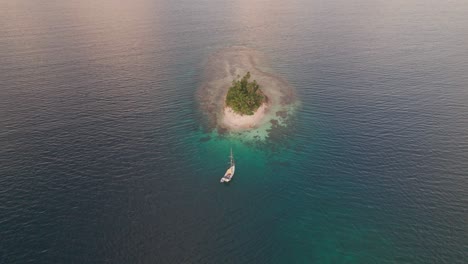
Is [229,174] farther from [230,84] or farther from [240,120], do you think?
[230,84]

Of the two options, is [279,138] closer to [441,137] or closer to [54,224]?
[441,137]

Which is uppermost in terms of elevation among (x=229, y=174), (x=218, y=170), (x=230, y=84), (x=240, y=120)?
(x=230, y=84)

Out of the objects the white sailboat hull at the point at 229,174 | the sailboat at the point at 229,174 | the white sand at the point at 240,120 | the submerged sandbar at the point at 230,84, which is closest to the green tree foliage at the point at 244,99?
the white sand at the point at 240,120

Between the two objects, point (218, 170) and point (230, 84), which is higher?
point (230, 84)

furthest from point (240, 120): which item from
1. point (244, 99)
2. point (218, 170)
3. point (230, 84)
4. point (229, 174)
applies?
point (230, 84)

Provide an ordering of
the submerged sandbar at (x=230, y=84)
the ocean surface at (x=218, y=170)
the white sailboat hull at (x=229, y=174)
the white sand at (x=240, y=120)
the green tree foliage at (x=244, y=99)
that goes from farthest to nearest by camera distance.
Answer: the green tree foliage at (x=244, y=99)
the submerged sandbar at (x=230, y=84)
the white sand at (x=240, y=120)
the white sailboat hull at (x=229, y=174)
the ocean surface at (x=218, y=170)

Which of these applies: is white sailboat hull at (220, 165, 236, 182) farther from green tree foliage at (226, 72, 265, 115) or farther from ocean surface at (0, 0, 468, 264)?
green tree foliage at (226, 72, 265, 115)

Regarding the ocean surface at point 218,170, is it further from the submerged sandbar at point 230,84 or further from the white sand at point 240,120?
the white sand at point 240,120
